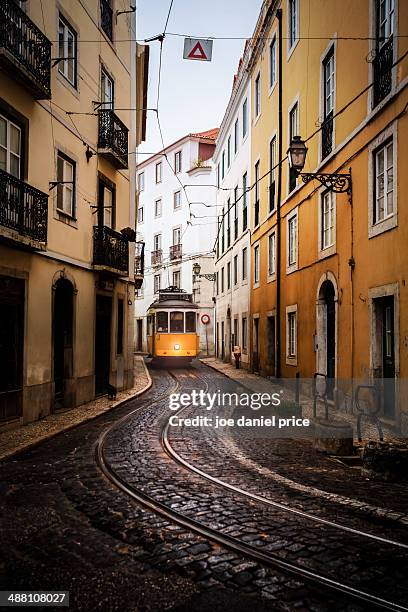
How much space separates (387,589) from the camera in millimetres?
3730

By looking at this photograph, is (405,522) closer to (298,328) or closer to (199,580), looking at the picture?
(199,580)

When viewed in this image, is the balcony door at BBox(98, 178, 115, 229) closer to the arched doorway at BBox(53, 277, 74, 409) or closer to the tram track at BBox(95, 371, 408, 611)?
the arched doorway at BBox(53, 277, 74, 409)

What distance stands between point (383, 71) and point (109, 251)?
8.64 metres

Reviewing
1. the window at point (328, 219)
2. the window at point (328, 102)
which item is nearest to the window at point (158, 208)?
the window at point (328, 102)

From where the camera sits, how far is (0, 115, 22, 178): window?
10.5m

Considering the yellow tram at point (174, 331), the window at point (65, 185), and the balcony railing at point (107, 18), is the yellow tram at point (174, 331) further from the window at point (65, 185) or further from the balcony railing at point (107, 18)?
the window at point (65, 185)

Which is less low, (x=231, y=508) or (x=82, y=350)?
(x=82, y=350)

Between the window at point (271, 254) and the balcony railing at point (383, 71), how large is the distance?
9730 millimetres

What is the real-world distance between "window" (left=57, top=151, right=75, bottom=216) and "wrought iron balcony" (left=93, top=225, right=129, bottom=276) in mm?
1639

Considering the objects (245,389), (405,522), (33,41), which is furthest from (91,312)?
(405,522)

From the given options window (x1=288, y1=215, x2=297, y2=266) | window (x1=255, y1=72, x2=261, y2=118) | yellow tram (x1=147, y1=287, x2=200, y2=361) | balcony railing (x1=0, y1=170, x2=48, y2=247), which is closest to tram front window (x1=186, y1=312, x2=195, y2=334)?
yellow tram (x1=147, y1=287, x2=200, y2=361)

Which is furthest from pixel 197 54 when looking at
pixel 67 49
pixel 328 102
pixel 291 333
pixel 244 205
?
pixel 244 205

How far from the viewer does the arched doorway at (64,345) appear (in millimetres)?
13672

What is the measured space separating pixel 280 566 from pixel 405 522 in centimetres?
173
